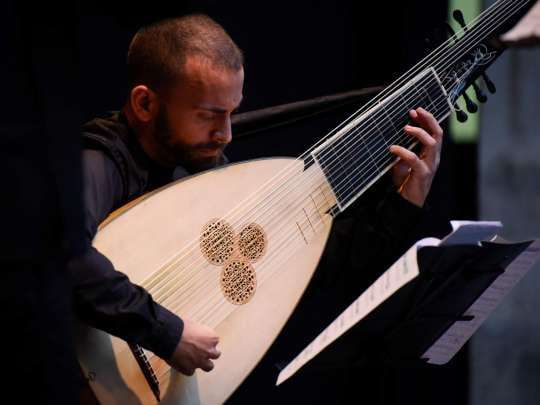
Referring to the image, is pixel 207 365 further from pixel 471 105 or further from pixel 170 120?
pixel 471 105

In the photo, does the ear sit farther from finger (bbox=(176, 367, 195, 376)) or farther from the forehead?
finger (bbox=(176, 367, 195, 376))

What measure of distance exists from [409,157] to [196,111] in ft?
2.01

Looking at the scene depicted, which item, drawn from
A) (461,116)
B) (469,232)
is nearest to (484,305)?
(469,232)

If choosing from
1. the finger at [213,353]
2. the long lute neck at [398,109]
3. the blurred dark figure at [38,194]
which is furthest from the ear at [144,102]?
the blurred dark figure at [38,194]

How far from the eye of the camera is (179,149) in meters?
2.22

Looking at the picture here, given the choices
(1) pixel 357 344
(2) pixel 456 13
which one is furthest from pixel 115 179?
(2) pixel 456 13

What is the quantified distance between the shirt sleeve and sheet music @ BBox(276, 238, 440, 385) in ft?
1.30

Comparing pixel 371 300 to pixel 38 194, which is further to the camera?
pixel 371 300

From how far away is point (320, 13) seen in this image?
308 centimetres

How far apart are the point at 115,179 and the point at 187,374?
504 millimetres

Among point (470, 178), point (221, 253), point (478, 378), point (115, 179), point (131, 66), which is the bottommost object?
point (478, 378)

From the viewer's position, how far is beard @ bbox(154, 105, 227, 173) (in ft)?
7.25

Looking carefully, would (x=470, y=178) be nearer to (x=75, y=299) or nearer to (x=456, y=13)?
(x=456, y=13)

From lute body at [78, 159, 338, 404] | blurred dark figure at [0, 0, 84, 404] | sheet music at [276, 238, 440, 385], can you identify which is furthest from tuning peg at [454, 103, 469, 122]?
blurred dark figure at [0, 0, 84, 404]
